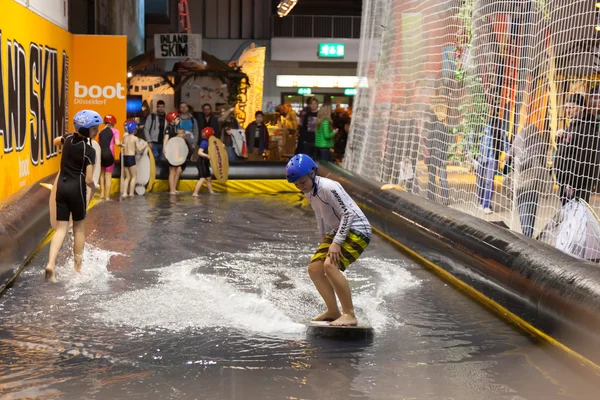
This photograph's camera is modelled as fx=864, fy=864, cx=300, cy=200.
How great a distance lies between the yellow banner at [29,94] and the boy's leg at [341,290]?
6.56 m

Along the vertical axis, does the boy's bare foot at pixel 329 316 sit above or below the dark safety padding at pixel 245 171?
above

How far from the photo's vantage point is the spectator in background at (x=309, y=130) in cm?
1880

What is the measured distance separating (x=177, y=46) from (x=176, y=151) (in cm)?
813

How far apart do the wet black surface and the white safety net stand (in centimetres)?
192

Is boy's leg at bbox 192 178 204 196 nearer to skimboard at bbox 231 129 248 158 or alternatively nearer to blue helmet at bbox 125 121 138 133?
blue helmet at bbox 125 121 138 133

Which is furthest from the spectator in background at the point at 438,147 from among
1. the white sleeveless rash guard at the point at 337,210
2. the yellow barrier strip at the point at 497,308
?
the white sleeveless rash guard at the point at 337,210

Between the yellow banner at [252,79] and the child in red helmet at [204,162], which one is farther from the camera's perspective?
the yellow banner at [252,79]

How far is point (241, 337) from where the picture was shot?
6.26 meters

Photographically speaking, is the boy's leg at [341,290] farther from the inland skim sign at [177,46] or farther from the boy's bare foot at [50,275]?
the inland skim sign at [177,46]

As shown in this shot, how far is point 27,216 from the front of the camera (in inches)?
364

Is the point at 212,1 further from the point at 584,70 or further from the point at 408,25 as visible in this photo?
the point at 584,70

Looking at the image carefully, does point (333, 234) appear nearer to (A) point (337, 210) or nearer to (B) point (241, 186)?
(A) point (337, 210)

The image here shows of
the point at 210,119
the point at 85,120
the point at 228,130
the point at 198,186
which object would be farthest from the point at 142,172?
the point at 85,120

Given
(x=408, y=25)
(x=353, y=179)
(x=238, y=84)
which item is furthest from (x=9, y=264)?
(x=238, y=84)
